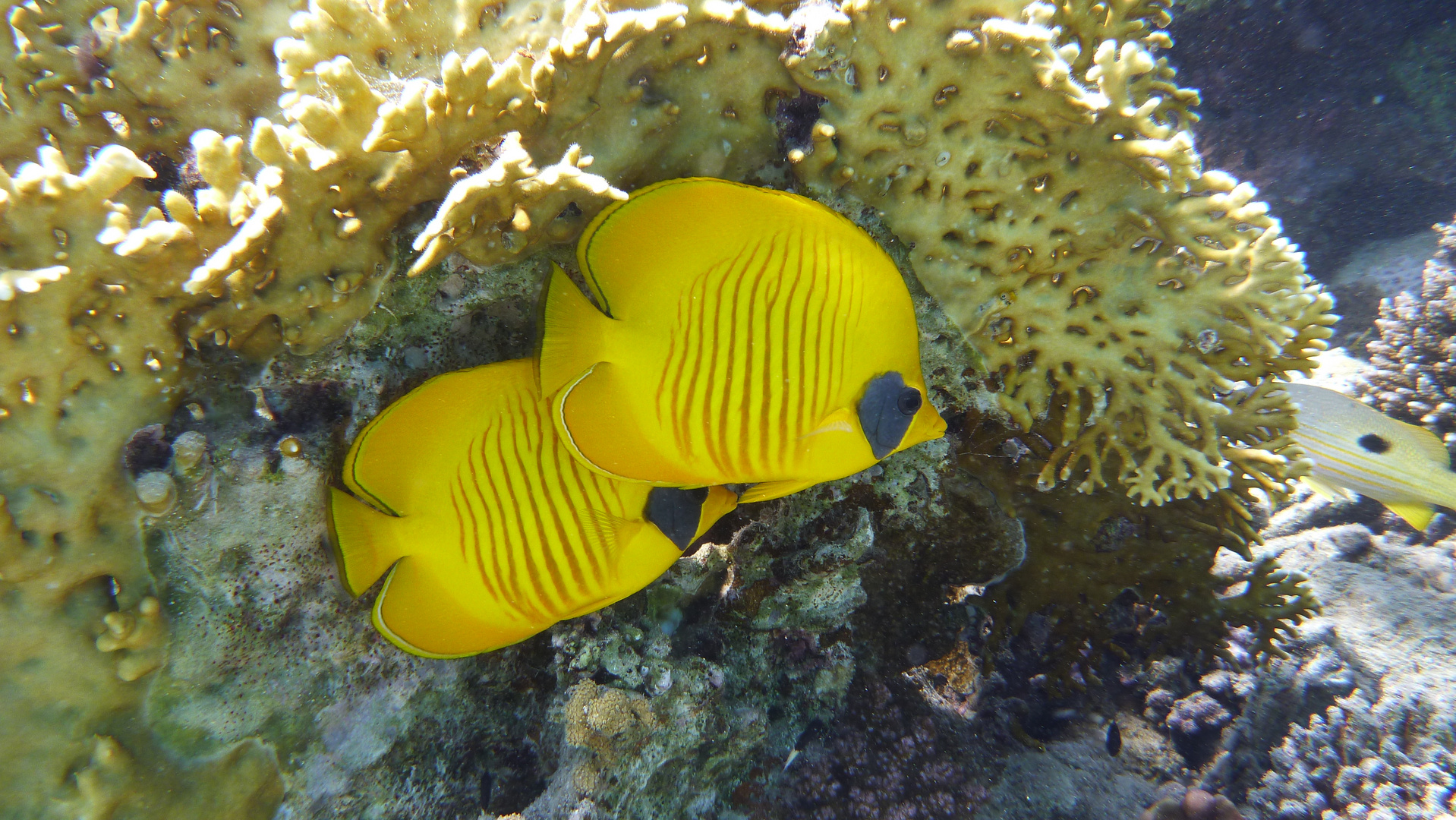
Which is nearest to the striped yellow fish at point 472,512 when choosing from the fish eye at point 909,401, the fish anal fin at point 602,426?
the fish anal fin at point 602,426

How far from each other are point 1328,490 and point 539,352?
4202 mm

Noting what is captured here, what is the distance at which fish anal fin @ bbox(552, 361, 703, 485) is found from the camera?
132 centimetres

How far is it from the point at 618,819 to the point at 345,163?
75.3 inches

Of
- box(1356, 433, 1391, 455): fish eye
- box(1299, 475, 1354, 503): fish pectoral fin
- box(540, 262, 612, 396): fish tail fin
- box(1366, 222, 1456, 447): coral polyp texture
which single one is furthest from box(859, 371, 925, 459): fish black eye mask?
box(1366, 222, 1456, 447): coral polyp texture

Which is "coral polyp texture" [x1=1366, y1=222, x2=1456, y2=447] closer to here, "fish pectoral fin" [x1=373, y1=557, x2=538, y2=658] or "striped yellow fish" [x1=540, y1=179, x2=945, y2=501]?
"striped yellow fish" [x1=540, y1=179, x2=945, y2=501]

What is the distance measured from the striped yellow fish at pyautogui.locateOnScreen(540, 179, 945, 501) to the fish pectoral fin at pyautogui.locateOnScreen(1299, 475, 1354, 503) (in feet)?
9.19

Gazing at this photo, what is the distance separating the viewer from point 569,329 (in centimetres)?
129

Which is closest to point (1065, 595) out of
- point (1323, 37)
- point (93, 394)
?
point (93, 394)

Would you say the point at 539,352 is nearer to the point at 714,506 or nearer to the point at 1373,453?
the point at 714,506

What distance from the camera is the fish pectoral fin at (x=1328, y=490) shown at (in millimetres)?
3146

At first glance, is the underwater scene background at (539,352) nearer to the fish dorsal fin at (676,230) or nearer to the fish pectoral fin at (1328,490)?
the fish dorsal fin at (676,230)

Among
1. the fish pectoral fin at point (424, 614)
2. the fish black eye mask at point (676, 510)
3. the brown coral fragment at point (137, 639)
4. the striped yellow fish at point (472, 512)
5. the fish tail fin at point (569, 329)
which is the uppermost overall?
the fish tail fin at point (569, 329)

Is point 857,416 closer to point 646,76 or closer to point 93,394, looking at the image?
point 646,76

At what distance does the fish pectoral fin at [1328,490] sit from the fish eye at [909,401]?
270 centimetres
